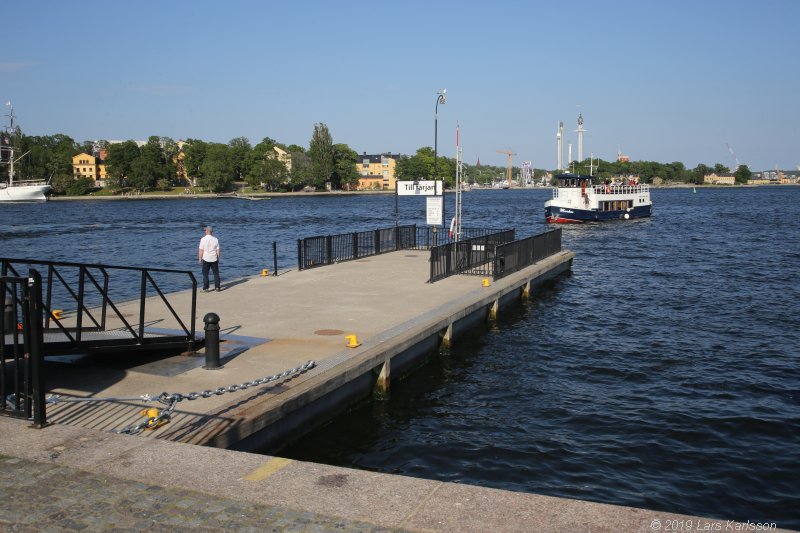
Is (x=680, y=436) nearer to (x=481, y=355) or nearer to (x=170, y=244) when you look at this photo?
(x=481, y=355)

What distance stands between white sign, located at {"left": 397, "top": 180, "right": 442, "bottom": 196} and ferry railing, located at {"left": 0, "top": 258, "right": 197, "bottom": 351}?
9063 mm

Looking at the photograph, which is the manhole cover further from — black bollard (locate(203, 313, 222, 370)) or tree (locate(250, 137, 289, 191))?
tree (locate(250, 137, 289, 191))

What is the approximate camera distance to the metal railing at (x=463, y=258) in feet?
69.9

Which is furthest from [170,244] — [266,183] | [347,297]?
[266,183]

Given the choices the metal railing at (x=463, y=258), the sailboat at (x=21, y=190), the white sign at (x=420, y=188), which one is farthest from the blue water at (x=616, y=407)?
the sailboat at (x=21, y=190)

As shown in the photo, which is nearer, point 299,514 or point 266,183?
point 299,514

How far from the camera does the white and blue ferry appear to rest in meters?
73.8

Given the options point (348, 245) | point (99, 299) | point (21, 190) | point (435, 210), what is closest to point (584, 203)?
point (435, 210)

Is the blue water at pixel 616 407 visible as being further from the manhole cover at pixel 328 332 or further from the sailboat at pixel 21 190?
the sailboat at pixel 21 190

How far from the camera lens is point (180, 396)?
880 cm

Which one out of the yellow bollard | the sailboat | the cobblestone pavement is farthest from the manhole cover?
the sailboat

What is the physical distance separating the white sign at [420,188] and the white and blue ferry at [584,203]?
1900 inches

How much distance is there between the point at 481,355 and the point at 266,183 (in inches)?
7064

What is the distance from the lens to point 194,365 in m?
11.3
